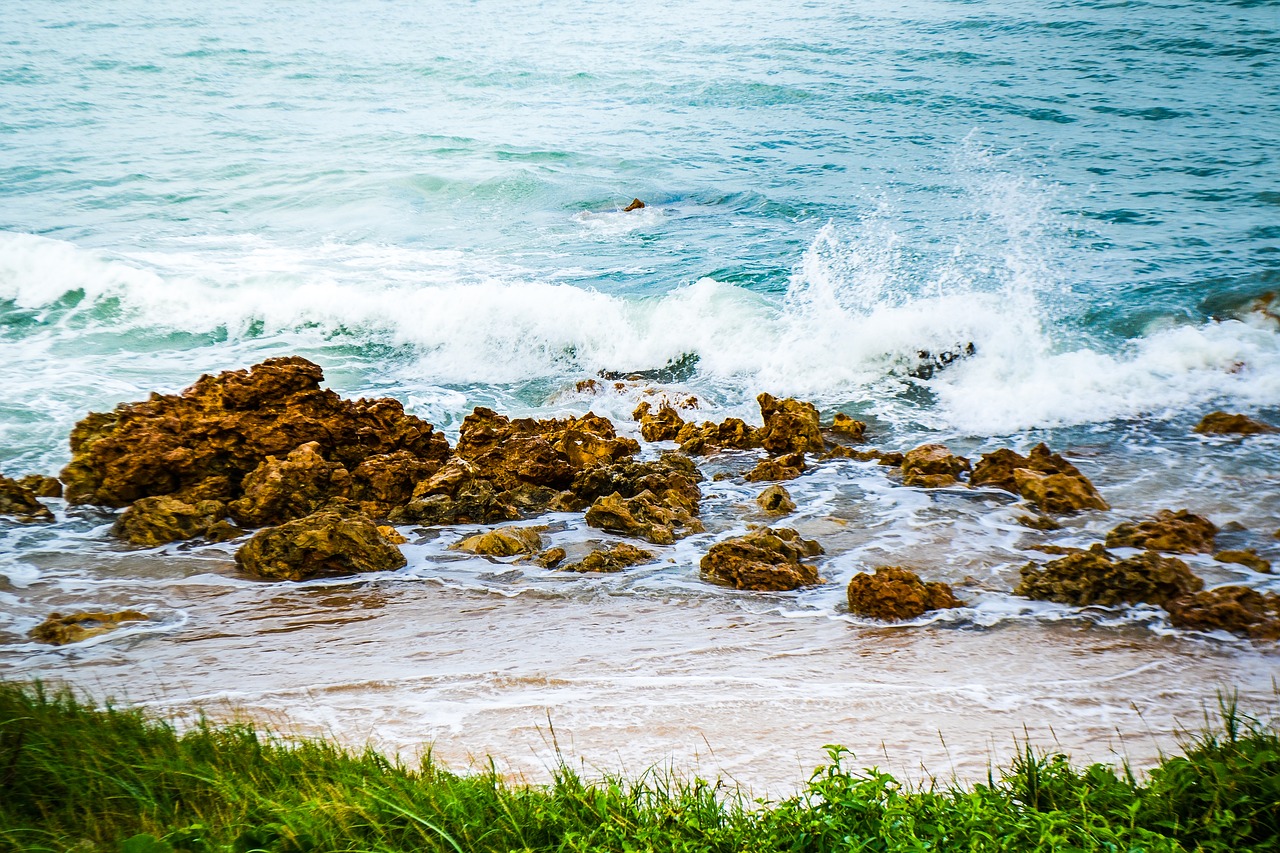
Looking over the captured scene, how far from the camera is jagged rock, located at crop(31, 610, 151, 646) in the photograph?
4984 millimetres

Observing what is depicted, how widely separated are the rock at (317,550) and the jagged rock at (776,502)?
2862 mm

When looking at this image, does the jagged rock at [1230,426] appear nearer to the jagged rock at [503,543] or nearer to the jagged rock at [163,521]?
the jagged rock at [503,543]

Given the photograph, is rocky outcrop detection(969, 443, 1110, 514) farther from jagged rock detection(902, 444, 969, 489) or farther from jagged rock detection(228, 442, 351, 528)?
jagged rock detection(228, 442, 351, 528)

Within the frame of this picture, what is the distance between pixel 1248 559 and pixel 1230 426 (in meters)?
3.18

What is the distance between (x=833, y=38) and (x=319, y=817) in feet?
110

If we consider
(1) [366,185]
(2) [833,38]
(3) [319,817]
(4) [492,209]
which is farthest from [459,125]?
(3) [319,817]

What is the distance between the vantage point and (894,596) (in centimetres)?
527

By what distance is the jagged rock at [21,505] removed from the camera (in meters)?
6.95

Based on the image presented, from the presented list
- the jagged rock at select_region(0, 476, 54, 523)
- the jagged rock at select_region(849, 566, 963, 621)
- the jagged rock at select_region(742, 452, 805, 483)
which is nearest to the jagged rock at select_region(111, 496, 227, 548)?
the jagged rock at select_region(0, 476, 54, 523)

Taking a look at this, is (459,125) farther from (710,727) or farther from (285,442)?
(710,727)

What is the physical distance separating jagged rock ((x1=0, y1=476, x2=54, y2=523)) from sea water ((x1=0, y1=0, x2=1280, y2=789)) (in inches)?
7.5

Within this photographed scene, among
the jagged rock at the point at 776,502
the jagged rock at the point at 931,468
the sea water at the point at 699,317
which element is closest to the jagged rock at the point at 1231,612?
the sea water at the point at 699,317

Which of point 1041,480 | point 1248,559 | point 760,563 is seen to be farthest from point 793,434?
point 1248,559

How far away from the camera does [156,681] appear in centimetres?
443
